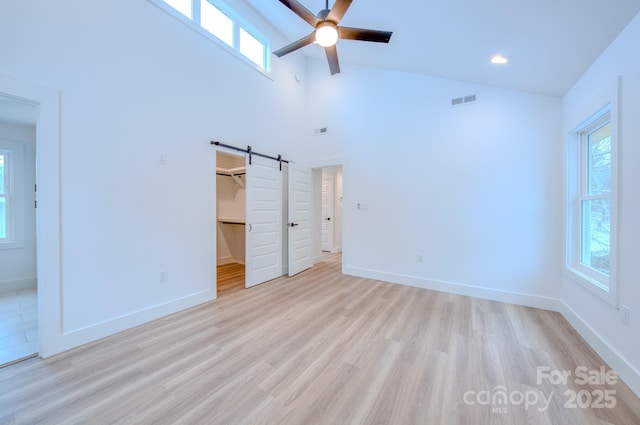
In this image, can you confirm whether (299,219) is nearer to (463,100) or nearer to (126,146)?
(126,146)

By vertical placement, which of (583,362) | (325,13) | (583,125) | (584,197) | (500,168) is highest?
(325,13)

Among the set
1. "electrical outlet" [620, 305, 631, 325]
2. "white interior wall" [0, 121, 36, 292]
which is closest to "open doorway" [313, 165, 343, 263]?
"electrical outlet" [620, 305, 631, 325]

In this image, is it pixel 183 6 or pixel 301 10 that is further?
pixel 183 6

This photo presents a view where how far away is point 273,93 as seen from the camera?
4.34 meters

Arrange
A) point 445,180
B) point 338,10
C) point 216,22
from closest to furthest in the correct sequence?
point 338,10 < point 216,22 < point 445,180

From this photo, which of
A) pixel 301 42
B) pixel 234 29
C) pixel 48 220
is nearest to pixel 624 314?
pixel 301 42

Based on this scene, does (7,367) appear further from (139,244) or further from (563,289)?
(563,289)

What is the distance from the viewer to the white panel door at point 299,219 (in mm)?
4574

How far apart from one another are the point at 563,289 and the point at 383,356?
2601 mm

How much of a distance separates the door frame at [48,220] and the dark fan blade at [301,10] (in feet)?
7.08

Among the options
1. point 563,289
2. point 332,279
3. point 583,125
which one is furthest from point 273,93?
point 563,289

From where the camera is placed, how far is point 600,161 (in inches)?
97.7

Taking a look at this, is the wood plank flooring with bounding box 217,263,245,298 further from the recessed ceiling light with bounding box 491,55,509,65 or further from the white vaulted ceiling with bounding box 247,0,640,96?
the recessed ceiling light with bounding box 491,55,509,65

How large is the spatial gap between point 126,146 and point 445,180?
4164mm
